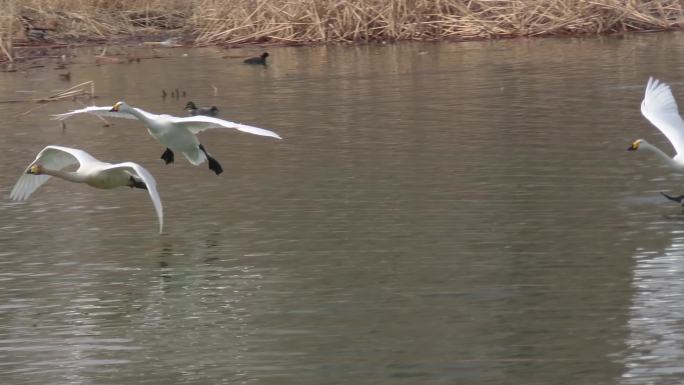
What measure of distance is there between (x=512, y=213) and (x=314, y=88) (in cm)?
860

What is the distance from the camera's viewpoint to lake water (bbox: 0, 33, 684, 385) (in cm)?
776

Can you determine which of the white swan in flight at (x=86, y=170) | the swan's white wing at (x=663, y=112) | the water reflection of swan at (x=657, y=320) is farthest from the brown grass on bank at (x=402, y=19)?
the water reflection of swan at (x=657, y=320)

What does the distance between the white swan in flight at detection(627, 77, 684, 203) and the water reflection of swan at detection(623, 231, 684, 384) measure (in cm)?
146

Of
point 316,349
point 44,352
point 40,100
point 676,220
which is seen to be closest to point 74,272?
point 44,352

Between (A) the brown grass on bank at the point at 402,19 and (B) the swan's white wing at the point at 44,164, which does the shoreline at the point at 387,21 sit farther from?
(B) the swan's white wing at the point at 44,164

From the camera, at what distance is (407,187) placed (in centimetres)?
1228

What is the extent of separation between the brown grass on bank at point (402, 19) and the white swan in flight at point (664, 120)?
40.5ft

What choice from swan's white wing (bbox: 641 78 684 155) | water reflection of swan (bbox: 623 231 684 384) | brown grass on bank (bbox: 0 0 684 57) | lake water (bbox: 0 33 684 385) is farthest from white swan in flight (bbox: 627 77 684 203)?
brown grass on bank (bbox: 0 0 684 57)

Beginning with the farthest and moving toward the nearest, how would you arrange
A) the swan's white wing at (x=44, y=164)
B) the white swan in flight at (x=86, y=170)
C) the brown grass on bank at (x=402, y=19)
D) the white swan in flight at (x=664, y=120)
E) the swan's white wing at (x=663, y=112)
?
the brown grass on bank at (x=402, y=19)
the swan's white wing at (x=663, y=112)
the swan's white wing at (x=44, y=164)
the white swan in flight at (x=664, y=120)
the white swan in flight at (x=86, y=170)

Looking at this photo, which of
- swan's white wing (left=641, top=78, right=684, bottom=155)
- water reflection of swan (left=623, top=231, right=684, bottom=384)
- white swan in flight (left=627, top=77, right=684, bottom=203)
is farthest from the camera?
swan's white wing (left=641, top=78, right=684, bottom=155)

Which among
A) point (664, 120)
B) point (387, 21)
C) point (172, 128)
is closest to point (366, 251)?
point (172, 128)

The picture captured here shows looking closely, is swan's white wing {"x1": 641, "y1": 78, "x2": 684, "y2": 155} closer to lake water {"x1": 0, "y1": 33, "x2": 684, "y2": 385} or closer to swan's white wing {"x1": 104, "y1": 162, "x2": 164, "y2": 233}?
lake water {"x1": 0, "y1": 33, "x2": 684, "y2": 385}

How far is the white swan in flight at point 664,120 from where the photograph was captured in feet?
37.5

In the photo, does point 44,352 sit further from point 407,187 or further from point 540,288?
point 407,187
